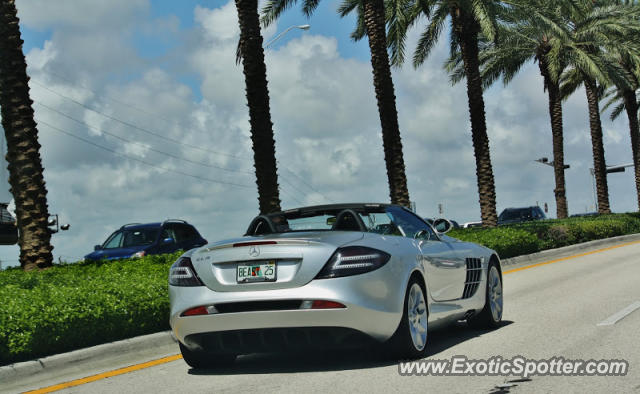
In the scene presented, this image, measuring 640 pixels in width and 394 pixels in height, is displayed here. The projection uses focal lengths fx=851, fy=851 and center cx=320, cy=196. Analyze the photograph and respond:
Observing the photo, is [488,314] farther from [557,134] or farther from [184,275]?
[557,134]

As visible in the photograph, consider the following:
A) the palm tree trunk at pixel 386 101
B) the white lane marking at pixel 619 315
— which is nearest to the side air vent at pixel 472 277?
the white lane marking at pixel 619 315

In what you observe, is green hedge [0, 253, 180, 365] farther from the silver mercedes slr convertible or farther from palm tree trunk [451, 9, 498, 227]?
palm tree trunk [451, 9, 498, 227]

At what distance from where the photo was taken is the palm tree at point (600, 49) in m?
39.1

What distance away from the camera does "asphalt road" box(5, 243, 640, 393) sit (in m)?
6.27

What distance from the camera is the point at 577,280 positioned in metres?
15.6

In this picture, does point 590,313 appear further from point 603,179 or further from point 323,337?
point 603,179

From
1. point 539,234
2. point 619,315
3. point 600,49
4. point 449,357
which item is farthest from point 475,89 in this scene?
point 449,357

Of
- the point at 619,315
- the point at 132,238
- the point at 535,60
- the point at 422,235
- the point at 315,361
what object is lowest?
the point at 619,315

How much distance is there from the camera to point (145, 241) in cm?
2205

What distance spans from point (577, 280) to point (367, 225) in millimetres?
8936

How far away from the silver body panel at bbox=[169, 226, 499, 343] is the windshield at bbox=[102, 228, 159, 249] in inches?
594

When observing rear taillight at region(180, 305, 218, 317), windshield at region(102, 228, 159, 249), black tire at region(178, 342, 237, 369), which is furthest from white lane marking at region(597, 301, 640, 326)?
windshield at region(102, 228, 159, 249)

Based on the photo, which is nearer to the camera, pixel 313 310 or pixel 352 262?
pixel 313 310

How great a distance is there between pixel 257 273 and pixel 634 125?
46927 millimetres
